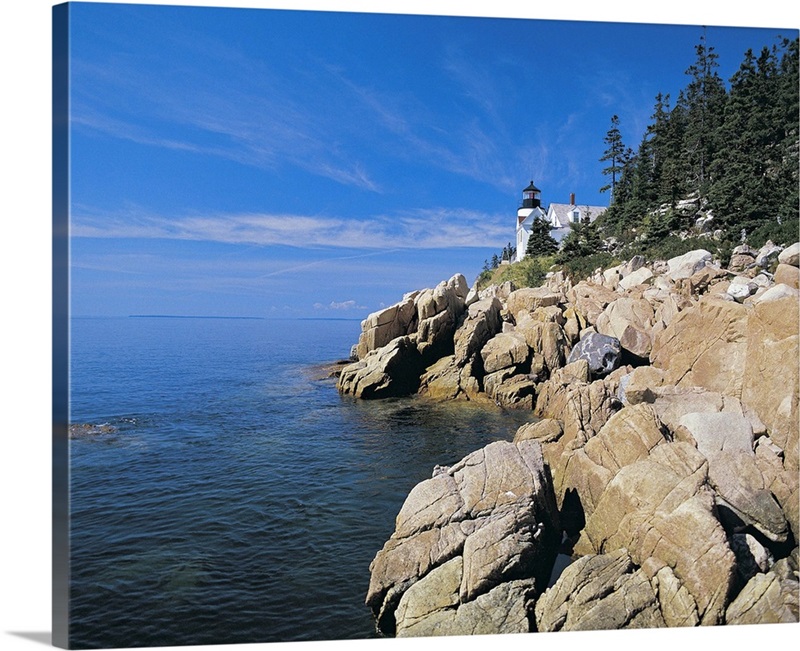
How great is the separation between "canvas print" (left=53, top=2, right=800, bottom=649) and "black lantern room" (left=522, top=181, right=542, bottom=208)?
17cm

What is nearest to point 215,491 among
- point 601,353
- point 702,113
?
point 702,113

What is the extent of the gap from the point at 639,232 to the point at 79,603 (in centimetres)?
1435

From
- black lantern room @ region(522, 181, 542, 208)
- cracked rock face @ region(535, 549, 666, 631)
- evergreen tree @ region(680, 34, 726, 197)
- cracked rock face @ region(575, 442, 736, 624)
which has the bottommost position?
cracked rock face @ region(535, 549, 666, 631)

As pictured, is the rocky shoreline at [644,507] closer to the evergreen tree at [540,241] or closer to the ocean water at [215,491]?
the ocean water at [215,491]

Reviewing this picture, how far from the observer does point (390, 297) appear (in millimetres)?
9953

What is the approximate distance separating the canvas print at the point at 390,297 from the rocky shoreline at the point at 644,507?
3 cm

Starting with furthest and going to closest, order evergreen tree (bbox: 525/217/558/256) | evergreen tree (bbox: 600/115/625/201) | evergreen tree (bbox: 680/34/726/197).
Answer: evergreen tree (bbox: 525/217/558/256)
evergreen tree (bbox: 600/115/625/201)
evergreen tree (bbox: 680/34/726/197)

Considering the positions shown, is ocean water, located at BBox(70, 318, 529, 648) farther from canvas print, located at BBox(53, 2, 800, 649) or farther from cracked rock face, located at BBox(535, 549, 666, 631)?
cracked rock face, located at BBox(535, 549, 666, 631)

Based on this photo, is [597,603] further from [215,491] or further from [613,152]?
[613,152]

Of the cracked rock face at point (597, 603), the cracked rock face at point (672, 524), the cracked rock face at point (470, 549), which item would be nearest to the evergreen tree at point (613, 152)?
the cracked rock face at point (672, 524)

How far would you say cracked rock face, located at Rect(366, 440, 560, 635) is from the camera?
20.1 ft

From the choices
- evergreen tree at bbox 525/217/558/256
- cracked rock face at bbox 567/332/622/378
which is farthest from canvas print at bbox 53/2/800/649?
evergreen tree at bbox 525/217/558/256

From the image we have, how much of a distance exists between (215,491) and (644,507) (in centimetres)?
600
